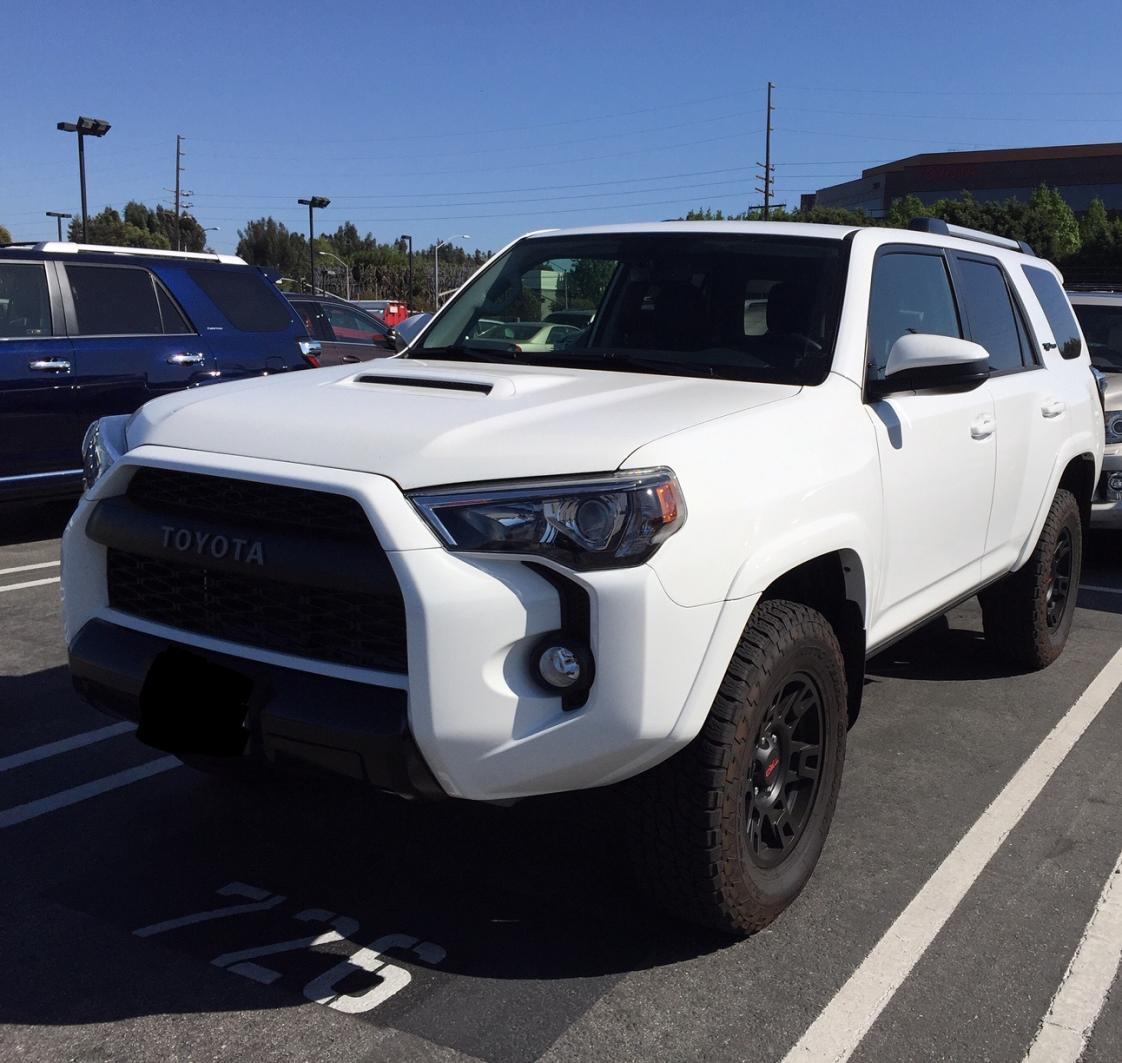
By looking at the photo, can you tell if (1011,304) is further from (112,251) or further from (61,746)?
(112,251)

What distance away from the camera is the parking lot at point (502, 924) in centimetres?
273

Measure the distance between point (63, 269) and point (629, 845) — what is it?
662 centimetres

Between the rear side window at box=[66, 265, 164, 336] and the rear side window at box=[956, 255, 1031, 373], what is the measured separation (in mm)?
5669

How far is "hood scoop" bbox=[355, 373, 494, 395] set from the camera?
330 centimetres

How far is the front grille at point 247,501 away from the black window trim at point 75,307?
18.1 feet

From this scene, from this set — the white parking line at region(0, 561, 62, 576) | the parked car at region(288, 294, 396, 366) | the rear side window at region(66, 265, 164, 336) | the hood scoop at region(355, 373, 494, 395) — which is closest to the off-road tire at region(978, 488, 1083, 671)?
the hood scoop at region(355, 373, 494, 395)

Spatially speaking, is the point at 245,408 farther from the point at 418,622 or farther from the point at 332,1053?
the point at 332,1053

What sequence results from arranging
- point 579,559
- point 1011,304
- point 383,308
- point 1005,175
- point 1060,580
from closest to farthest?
point 579,559 → point 1011,304 → point 1060,580 → point 383,308 → point 1005,175

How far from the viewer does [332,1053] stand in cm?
264

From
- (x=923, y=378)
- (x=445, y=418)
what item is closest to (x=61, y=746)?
(x=445, y=418)

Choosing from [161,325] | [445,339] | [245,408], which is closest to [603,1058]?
[245,408]

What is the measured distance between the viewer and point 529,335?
4.16m

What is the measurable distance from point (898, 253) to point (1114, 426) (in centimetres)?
447

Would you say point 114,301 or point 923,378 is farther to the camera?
point 114,301
